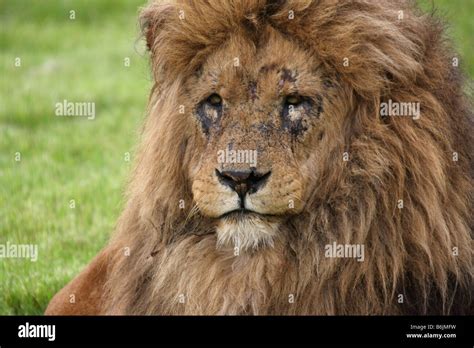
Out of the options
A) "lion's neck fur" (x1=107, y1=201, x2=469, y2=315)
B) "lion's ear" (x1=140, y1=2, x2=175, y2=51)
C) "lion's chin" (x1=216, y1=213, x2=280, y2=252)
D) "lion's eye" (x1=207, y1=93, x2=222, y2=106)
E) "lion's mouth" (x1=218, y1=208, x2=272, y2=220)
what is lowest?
"lion's neck fur" (x1=107, y1=201, x2=469, y2=315)

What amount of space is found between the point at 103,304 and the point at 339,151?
5.57ft

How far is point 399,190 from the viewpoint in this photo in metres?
4.62

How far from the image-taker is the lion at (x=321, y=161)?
15.1 feet

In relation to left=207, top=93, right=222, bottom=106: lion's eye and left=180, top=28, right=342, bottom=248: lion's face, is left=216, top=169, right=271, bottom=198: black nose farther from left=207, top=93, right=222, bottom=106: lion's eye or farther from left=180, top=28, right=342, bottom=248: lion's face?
left=207, top=93, right=222, bottom=106: lion's eye

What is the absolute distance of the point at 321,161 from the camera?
4.66m

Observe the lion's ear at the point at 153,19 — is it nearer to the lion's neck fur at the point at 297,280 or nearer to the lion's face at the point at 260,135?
the lion's face at the point at 260,135

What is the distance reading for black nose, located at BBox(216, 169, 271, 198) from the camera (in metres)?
4.39

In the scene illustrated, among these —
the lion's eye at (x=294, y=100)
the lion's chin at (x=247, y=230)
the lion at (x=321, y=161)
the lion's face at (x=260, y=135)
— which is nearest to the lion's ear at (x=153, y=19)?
the lion at (x=321, y=161)

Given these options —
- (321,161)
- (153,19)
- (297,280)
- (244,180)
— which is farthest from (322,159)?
(153,19)

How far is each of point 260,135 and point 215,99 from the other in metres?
0.33

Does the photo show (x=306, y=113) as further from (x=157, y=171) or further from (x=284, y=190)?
(x=157, y=171)

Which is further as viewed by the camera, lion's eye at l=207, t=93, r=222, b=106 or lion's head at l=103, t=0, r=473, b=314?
lion's eye at l=207, t=93, r=222, b=106

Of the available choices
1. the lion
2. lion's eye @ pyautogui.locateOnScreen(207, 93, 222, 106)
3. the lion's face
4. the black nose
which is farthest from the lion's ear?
the black nose

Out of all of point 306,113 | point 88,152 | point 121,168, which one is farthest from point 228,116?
point 88,152
